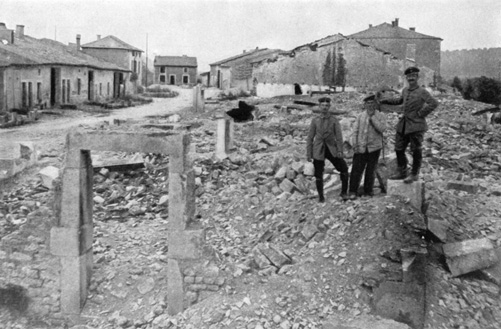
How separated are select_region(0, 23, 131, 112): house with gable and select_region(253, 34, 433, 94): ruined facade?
1236 centimetres

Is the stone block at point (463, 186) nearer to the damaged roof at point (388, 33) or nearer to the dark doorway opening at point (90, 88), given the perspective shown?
the dark doorway opening at point (90, 88)

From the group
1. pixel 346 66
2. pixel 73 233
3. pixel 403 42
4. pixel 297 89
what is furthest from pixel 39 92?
pixel 403 42

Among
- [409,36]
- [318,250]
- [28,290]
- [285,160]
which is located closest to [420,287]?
[318,250]

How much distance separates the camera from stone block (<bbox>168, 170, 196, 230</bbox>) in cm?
775

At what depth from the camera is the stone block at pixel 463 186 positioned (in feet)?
29.9

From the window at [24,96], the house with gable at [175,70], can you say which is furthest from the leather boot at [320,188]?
the house with gable at [175,70]

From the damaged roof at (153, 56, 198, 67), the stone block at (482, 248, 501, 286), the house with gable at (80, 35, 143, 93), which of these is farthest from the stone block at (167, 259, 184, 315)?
the damaged roof at (153, 56, 198, 67)

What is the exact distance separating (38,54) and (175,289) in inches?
959

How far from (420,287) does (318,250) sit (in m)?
1.49

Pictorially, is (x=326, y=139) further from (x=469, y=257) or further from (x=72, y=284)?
(x=72, y=284)

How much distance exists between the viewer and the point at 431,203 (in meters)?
8.30

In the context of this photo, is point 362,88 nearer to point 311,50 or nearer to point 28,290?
point 311,50

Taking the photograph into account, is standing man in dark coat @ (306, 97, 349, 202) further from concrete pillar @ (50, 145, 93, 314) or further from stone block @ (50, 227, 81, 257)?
stone block @ (50, 227, 81, 257)

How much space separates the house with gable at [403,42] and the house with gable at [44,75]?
19398 millimetres
